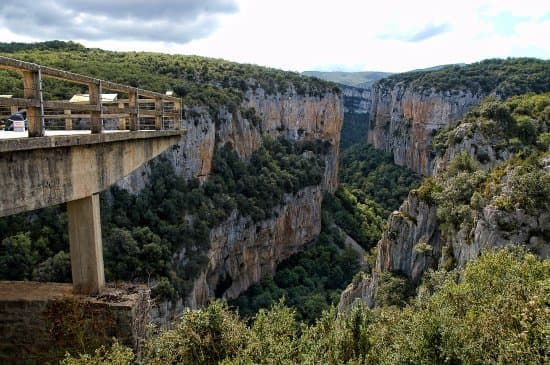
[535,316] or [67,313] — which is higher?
[67,313]

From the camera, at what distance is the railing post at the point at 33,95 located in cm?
755

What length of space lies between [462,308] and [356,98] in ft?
480

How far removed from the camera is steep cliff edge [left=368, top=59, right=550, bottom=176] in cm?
8638

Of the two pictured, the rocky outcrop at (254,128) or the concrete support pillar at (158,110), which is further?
the rocky outcrop at (254,128)

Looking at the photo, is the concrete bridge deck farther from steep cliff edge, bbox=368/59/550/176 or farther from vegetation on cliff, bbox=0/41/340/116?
steep cliff edge, bbox=368/59/550/176

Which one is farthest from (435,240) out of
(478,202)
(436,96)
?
(436,96)

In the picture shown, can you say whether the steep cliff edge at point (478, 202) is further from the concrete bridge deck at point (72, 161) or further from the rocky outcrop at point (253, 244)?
the concrete bridge deck at point (72, 161)

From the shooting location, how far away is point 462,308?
1562 cm

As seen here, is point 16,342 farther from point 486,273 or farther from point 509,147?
point 509,147

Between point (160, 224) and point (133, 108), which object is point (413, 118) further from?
point (133, 108)

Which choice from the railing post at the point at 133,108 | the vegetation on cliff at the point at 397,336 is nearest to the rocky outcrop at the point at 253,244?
the vegetation on cliff at the point at 397,336

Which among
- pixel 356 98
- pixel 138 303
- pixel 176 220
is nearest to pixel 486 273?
pixel 138 303

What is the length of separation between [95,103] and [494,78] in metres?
98.8

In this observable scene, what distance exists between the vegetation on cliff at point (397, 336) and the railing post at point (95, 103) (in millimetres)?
4596
